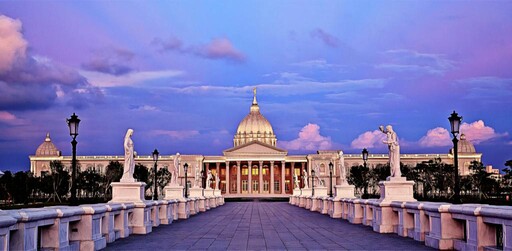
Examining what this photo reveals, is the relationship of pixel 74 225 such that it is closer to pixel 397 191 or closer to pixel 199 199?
pixel 397 191

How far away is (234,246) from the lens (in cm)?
2009

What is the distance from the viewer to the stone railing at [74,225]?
1288 centimetres

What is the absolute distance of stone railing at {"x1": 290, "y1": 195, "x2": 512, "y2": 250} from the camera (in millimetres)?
14617

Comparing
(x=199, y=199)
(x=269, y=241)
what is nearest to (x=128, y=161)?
(x=269, y=241)

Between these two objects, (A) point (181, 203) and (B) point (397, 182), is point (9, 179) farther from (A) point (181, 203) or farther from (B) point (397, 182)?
(B) point (397, 182)

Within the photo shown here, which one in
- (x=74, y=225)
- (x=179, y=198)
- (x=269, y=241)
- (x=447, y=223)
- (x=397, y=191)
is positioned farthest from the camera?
(x=179, y=198)

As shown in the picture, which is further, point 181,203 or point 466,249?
point 181,203

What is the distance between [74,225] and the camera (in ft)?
59.9

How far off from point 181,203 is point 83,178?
92.5 m

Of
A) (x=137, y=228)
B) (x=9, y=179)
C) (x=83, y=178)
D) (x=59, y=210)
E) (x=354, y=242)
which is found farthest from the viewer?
(x=83, y=178)

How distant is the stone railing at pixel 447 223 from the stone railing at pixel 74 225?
9.04m

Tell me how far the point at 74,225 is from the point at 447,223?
382 inches

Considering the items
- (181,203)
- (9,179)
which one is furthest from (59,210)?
(9,179)

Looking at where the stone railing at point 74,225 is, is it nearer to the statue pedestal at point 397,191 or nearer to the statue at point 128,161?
the statue at point 128,161
